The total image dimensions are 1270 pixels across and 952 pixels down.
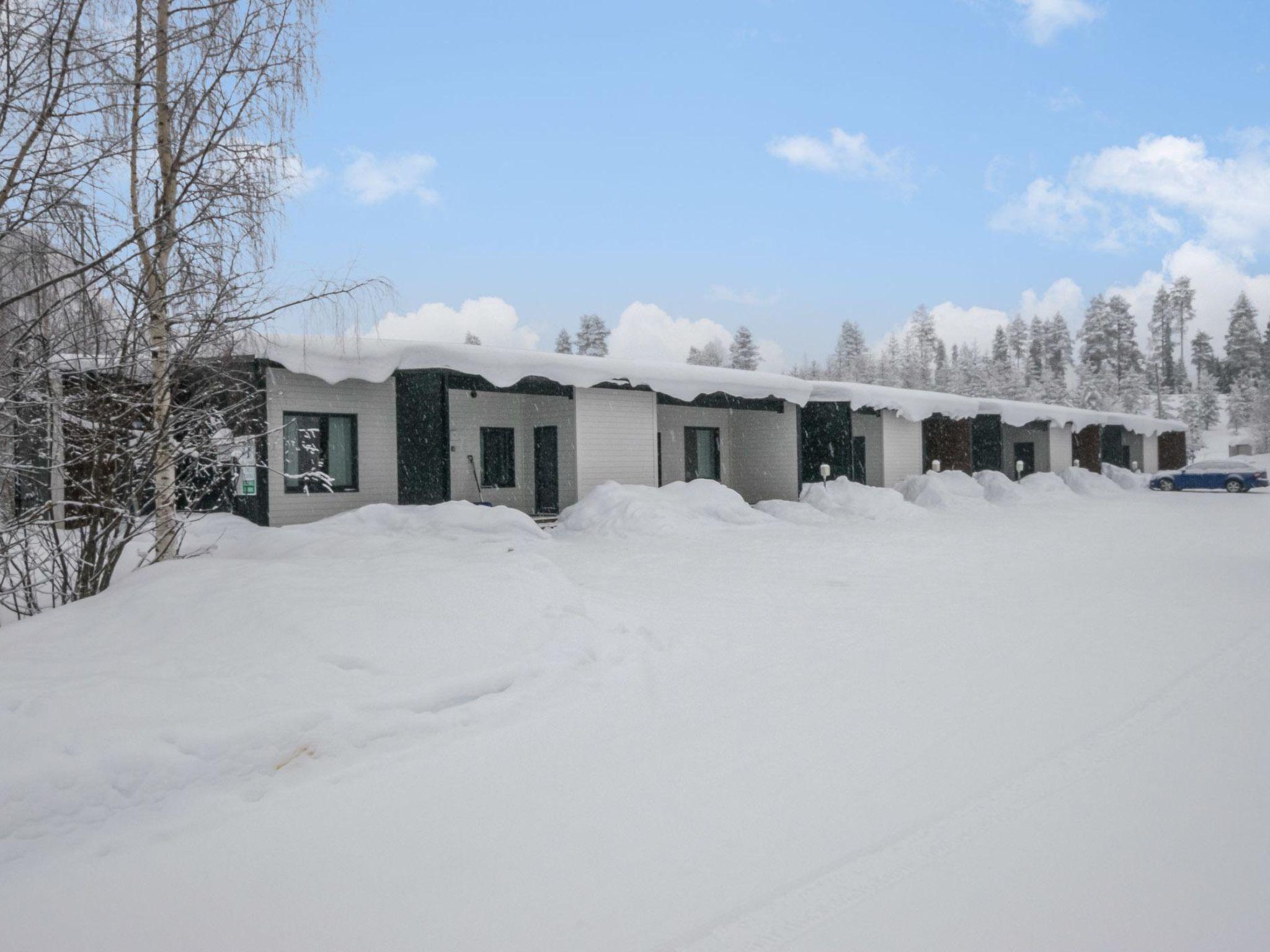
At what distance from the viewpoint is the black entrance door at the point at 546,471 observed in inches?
631

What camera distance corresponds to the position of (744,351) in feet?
258

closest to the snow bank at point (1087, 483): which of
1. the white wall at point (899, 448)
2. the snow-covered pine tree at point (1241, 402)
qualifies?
the white wall at point (899, 448)

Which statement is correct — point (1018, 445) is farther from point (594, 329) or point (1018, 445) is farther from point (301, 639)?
point (594, 329)

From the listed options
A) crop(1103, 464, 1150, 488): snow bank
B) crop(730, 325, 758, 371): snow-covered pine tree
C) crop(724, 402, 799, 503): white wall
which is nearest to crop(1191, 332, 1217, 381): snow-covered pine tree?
crop(730, 325, 758, 371): snow-covered pine tree

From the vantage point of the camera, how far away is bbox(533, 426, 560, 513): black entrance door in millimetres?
16016

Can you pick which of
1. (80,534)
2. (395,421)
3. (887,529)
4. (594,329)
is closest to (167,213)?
(80,534)

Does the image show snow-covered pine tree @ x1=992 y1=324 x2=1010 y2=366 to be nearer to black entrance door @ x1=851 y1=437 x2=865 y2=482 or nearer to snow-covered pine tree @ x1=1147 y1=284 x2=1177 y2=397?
snow-covered pine tree @ x1=1147 y1=284 x2=1177 y2=397

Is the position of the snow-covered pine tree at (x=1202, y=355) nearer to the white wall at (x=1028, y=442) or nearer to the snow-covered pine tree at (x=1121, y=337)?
the snow-covered pine tree at (x=1121, y=337)

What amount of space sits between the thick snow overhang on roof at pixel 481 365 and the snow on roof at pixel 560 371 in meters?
0.01

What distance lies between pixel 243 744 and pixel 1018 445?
99.5 ft

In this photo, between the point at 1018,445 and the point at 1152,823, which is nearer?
the point at 1152,823

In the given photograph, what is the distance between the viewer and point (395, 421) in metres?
14.5

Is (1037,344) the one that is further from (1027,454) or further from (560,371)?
(560,371)

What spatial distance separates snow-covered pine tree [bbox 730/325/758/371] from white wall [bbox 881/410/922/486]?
5523 centimetres
